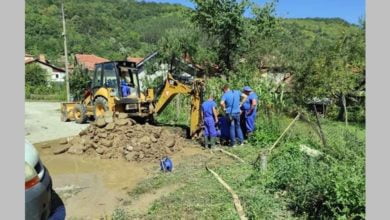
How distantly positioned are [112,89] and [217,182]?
9366 millimetres

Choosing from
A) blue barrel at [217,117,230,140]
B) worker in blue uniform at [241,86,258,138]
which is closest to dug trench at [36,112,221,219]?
blue barrel at [217,117,230,140]

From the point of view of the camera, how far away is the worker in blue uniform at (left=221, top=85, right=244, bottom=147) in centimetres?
1148

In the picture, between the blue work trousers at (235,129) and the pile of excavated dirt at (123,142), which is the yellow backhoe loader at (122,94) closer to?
the pile of excavated dirt at (123,142)

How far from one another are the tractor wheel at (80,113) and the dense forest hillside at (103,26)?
58.3m

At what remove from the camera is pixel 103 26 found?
108 meters

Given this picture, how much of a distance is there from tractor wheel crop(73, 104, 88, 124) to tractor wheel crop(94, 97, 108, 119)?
164 centimetres

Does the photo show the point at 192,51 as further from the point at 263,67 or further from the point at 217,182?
the point at 217,182

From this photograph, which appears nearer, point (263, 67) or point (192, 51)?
point (263, 67)

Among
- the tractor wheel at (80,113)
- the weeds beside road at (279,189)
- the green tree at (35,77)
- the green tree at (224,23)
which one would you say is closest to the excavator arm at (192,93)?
the weeds beside road at (279,189)

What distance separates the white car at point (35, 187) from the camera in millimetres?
3928

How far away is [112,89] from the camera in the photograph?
1622cm

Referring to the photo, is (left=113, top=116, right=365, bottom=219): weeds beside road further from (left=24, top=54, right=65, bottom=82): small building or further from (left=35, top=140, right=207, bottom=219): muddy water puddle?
(left=24, top=54, right=65, bottom=82): small building

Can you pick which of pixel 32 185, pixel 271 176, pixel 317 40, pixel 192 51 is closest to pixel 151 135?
pixel 271 176

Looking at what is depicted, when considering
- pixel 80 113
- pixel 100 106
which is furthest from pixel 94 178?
pixel 80 113
